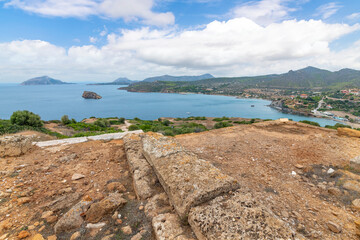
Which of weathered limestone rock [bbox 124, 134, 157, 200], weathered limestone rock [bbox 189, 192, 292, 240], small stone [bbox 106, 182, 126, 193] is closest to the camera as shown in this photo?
weathered limestone rock [bbox 189, 192, 292, 240]

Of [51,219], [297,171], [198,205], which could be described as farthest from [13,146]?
[297,171]

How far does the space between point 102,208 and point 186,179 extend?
1.90 m

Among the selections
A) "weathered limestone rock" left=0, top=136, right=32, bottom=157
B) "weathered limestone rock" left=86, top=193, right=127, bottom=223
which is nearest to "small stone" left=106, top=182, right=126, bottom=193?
"weathered limestone rock" left=86, top=193, right=127, bottom=223

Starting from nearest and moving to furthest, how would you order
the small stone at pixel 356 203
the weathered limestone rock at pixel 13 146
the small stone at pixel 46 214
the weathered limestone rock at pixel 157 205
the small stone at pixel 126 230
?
1. the small stone at pixel 126 230
2. the small stone at pixel 46 214
3. the weathered limestone rock at pixel 157 205
4. the small stone at pixel 356 203
5. the weathered limestone rock at pixel 13 146

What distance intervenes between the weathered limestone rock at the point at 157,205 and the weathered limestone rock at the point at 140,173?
0.22m

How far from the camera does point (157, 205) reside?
11.9 feet

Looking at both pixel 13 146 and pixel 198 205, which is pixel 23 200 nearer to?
pixel 13 146

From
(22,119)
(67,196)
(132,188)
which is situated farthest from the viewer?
(22,119)

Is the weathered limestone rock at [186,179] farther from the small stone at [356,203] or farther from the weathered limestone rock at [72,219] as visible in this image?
the small stone at [356,203]

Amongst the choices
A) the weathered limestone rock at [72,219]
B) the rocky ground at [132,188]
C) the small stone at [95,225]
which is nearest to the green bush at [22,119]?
the rocky ground at [132,188]

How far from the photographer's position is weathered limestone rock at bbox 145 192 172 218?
Result: 345cm

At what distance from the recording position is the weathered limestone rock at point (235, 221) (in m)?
2.46

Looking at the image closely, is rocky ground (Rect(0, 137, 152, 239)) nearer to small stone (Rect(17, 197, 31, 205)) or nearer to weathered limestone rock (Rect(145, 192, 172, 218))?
small stone (Rect(17, 197, 31, 205))

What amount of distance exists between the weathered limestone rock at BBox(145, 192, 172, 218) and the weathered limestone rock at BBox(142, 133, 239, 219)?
17 centimetres
